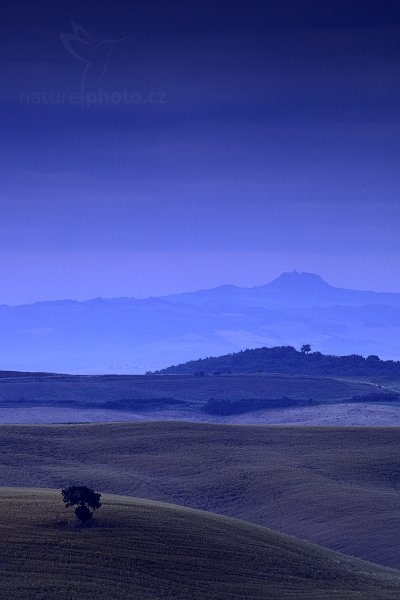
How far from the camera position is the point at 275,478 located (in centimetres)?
4988

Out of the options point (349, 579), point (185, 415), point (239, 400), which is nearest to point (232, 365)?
point (239, 400)

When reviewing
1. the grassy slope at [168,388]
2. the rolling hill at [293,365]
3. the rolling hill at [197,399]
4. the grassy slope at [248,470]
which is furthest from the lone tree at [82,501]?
the rolling hill at [293,365]

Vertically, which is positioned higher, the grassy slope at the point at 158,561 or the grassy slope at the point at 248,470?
the grassy slope at the point at 248,470

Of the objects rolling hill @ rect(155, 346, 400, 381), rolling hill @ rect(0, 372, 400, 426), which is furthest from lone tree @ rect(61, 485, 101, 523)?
rolling hill @ rect(155, 346, 400, 381)

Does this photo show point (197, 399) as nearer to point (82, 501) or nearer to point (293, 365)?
point (293, 365)

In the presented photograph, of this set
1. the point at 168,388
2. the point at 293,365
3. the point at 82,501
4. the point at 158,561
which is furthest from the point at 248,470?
the point at 293,365

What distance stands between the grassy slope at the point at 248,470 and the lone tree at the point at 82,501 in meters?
12.0

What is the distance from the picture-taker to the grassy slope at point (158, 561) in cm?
2508

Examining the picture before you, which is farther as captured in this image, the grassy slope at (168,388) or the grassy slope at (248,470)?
the grassy slope at (168,388)

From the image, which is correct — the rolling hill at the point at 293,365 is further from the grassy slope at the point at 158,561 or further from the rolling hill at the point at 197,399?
the grassy slope at the point at 158,561

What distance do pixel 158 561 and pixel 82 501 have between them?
309cm

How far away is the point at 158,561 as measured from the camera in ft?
90.5

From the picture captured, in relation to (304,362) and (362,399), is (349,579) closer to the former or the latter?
(362,399)

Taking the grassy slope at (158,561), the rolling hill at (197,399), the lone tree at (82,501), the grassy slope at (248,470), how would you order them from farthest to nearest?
1. the rolling hill at (197,399)
2. the grassy slope at (248,470)
3. the lone tree at (82,501)
4. the grassy slope at (158,561)
